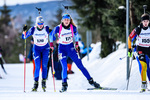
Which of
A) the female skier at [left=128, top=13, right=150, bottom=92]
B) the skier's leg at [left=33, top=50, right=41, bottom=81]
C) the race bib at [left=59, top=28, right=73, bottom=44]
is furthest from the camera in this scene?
the skier's leg at [left=33, top=50, right=41, bottom=81]

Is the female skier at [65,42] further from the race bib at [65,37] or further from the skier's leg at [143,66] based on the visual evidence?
the skier's leg at [143,66]

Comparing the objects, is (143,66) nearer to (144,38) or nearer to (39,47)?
(144,38)

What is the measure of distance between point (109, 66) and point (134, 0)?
161 inches

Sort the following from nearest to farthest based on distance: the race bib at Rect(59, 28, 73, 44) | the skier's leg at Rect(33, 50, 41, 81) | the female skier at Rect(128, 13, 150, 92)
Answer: the female skier at Rect(128, 13, 150, 92), the race bib at Rect(59, 28, 73, 44), the skier's leg at Rect(33, 50, 41, 81)

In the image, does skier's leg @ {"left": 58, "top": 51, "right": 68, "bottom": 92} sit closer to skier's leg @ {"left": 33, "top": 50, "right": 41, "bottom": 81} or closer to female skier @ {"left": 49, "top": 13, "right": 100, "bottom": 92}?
female skier @ {"left": 49, "top": 13, "right": 100, "bottom": 92}

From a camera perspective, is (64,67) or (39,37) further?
(39,37)

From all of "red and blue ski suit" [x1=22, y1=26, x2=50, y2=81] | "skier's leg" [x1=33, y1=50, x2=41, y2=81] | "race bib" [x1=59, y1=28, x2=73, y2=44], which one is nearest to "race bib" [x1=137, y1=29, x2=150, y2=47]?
"race bib" [x1=59, y1=28, x2=73, y2=44]

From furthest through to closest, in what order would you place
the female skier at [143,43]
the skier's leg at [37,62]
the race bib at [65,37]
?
1. the skier's leg at [37,62]
2. the race bib at [65,37]
3. the female skier at [143,43]

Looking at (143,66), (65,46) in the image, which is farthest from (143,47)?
(65,46)

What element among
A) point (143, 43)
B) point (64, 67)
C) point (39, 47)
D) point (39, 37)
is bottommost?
point (64, 67)

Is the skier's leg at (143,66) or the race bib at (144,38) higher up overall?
the race bib at (144,38)

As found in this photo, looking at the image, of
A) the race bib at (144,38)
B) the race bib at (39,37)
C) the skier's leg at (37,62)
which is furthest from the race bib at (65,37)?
the race bib at (144,38)

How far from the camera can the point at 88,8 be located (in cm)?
2233

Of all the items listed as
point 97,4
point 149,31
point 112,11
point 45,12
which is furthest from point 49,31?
point 45,12
